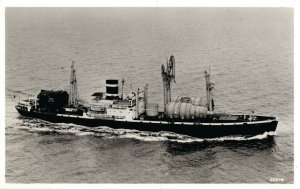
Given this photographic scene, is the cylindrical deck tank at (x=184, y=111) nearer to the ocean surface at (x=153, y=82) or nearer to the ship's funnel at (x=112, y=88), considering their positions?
the ocean surface at (x=153, y=82)

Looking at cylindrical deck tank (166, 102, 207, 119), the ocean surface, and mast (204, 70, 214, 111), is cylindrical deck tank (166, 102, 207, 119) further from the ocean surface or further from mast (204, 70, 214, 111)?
the ocean surface

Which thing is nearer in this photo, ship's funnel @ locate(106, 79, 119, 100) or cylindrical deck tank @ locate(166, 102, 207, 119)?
cylindrical deck tank @ locate(166, 102, 207, 119)

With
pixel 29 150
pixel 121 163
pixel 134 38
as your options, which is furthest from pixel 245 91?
pixel 29 150

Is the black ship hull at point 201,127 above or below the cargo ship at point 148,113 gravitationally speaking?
below

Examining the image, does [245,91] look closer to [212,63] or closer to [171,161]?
[212,63]

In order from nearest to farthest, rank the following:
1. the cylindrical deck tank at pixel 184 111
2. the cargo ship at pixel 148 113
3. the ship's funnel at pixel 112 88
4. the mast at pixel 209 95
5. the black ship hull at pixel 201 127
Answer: the black ship hull at pixel 201 127 < the cargo ship at pixel 148 113 < the cylindrical deck tank at pixel 184 111 < the mast at pixel 209 95 < the ship's funnel at pixel 112 88

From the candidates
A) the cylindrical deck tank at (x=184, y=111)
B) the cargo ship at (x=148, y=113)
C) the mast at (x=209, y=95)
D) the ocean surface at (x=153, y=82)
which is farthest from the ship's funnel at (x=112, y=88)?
the mast at (x=209, y=95)

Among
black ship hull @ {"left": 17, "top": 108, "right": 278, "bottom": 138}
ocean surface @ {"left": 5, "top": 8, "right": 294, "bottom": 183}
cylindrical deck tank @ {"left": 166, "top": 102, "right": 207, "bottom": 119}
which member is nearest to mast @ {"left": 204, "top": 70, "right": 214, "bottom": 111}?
cylindrical deck tank @ {"left": 166, "top": 102, "right": 207, "bottom": 119}
